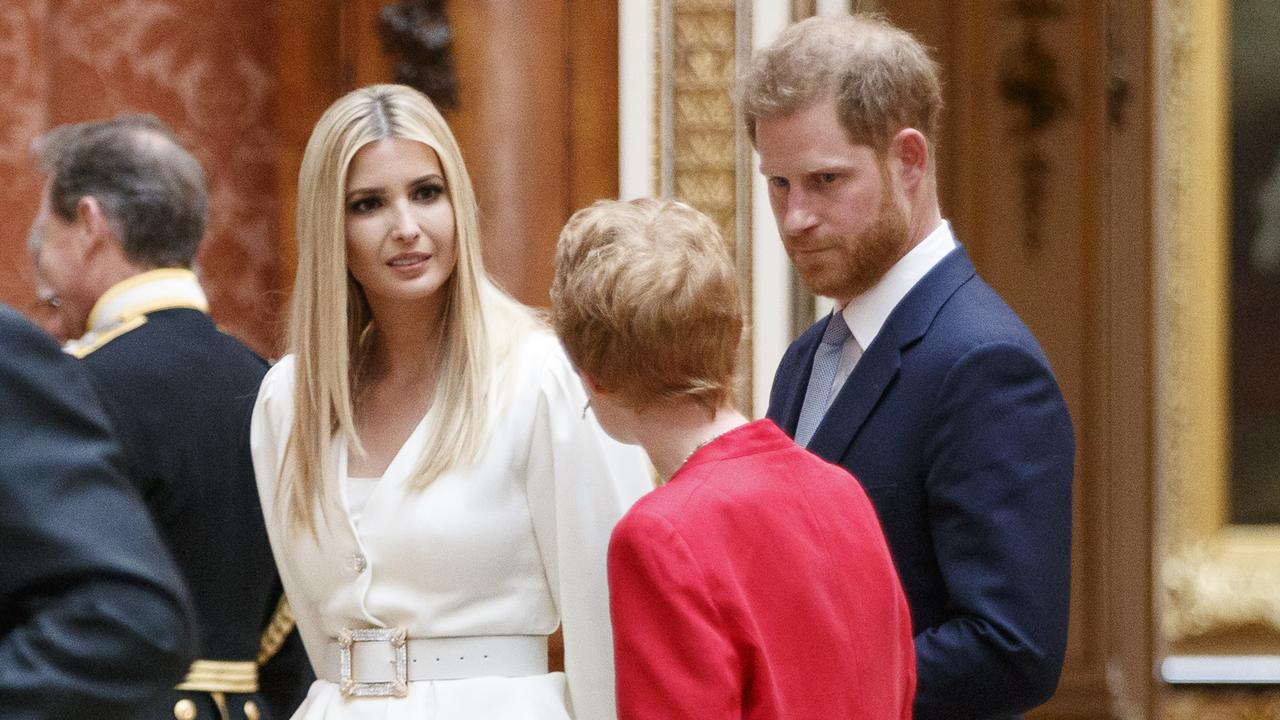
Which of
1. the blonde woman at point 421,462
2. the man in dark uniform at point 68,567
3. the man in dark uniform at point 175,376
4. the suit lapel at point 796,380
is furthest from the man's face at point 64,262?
the man in dark uniform at point 68,567

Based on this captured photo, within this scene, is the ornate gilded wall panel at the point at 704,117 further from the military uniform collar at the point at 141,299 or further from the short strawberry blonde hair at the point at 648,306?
the short strawberry blonde hair at the point at 648,306

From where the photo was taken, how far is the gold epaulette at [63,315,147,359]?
126 inches

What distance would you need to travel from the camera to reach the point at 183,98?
5.18 meters

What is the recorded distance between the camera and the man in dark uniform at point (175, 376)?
10.2ft

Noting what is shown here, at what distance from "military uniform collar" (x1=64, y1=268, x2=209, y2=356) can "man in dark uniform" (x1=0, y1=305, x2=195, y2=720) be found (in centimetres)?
188

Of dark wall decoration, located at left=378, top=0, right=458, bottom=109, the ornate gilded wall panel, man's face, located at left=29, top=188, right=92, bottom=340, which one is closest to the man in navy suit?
man's face, located at left=29, top=188, right=92, bottom=340

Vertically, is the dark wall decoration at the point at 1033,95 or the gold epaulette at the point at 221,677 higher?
the dark wall decoration at the point at 1033,95

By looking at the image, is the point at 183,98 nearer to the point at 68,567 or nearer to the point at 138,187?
the point at 138,187

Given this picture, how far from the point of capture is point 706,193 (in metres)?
4.64

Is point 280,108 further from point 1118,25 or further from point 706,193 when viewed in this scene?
point 1118,25

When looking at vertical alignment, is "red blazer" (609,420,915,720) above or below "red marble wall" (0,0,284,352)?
below

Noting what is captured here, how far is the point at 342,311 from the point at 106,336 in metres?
0.77

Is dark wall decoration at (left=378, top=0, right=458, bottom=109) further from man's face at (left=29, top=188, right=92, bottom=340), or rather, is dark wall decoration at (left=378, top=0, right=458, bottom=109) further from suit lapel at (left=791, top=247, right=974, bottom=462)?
suit lapel at (left=791, top=247, right=974, bottom=462)

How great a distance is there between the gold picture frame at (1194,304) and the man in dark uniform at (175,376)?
7.98 feet
